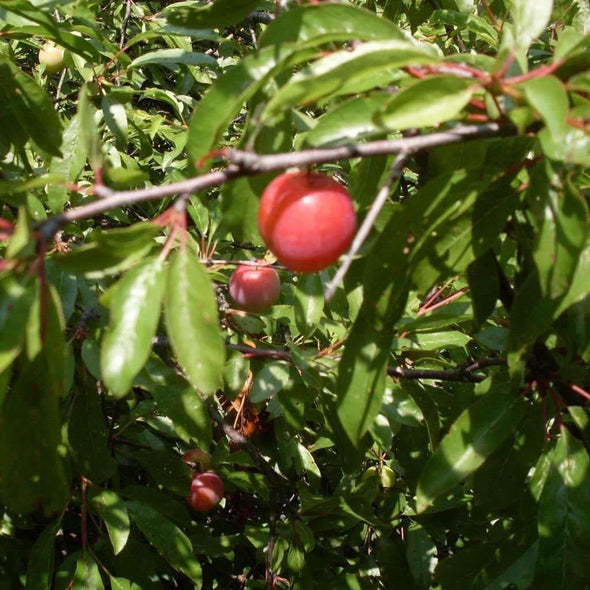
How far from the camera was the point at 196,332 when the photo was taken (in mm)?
737

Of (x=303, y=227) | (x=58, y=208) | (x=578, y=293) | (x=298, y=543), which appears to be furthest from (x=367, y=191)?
(x=298, y=543)

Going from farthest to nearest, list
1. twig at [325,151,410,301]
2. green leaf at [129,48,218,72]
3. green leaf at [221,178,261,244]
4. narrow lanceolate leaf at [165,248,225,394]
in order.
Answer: green leaf at [129,48,218,72]
green leaf at [221,178,261,244]
narrow lanceolate leaf at [165,248,225,394]
twig at [325,151,410,301]

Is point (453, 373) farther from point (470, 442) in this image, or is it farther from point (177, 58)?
point (177, 58)

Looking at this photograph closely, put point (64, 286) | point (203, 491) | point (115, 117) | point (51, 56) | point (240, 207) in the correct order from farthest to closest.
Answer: point (51, 56)
point (203, 491)
point (115, 117)
point (64, 286)
point (240, 207)

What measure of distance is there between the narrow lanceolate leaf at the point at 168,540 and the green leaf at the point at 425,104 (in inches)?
47.4

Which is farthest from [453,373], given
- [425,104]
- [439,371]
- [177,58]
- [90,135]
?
[177,58]

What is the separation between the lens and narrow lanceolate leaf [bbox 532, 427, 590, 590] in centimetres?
105

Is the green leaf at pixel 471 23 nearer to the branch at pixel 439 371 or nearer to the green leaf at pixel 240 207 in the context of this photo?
the branch at pixel 439 371

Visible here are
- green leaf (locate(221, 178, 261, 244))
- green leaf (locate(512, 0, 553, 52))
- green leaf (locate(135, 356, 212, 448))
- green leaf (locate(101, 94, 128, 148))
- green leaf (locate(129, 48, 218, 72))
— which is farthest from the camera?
green leaf (locate(129, 48, 218, 72))

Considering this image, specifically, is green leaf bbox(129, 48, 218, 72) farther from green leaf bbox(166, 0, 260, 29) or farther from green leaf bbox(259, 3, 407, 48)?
green leaf bbox(259, 3, 407, 48)

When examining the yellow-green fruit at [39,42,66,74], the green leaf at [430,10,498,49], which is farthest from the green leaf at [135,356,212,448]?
the yellow-green fruit at [39,42,66,74]

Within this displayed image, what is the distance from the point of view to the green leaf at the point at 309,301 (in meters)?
1.47

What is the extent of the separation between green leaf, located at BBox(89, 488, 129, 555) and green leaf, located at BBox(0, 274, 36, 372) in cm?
87

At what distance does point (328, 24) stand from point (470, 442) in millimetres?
675
